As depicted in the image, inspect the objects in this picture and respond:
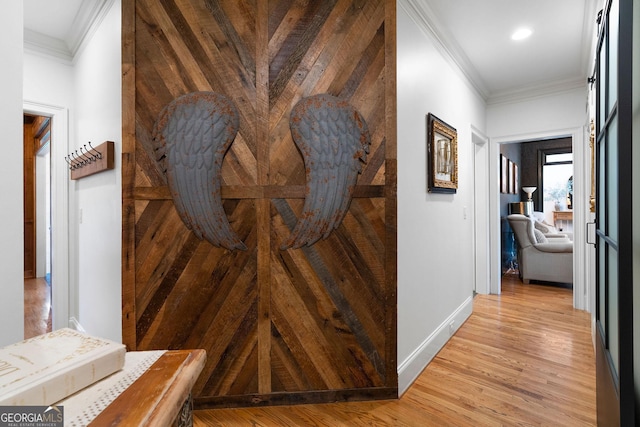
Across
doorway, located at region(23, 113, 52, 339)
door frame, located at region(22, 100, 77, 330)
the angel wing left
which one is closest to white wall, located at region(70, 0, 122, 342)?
door frame, located at region(22, 100, 77, 330)

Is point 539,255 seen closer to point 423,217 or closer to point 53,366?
point 423,217

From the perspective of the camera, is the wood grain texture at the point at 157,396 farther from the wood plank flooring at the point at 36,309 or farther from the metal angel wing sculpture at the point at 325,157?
the wood plank flooring at the point at 36,309

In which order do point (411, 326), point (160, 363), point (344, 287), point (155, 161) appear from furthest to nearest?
1. point (411, 326)
2. point (344, 287)
3. point (155, 161)
4. point (160, 363)

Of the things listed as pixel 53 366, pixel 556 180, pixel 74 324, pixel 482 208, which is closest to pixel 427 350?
pixel 53 366

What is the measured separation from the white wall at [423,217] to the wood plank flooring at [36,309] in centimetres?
335

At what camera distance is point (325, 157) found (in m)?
1.78

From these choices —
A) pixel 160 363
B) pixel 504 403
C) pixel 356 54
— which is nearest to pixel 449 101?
pixel 356 54

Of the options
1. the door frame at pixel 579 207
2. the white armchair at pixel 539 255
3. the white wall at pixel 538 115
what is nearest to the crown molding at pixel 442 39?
the white wall at pixel 538 115

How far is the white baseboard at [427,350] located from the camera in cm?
200

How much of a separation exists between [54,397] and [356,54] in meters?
1.92

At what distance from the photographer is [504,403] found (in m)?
1.89

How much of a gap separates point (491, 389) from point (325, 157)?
72.0 inches

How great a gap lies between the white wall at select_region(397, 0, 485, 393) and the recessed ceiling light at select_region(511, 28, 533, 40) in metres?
0.52

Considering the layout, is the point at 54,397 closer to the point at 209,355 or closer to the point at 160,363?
the point at 160,363
